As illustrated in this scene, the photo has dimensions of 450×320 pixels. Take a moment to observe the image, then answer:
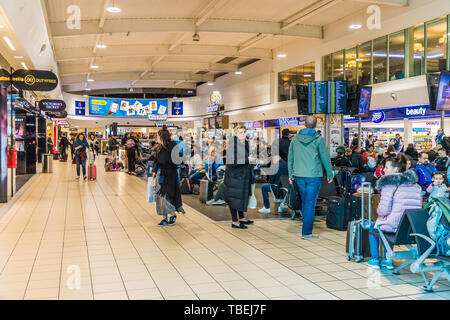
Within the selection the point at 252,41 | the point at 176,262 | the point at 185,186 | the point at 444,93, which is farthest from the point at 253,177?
the point at 252,41

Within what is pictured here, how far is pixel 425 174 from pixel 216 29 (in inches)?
433

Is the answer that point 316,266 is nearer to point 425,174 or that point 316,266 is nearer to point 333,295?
point 333,295

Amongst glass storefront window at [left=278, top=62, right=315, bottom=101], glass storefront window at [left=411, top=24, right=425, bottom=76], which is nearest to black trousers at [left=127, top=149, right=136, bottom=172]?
glass storefront window at [left=278, top=62, right=315, bottom=101]

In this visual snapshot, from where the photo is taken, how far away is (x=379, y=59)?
15984 mm

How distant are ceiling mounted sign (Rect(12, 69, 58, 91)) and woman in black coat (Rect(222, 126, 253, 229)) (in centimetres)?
552

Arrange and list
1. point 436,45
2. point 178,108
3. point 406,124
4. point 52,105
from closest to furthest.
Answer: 1. point 436,45
2. point 406,124
3. point 52,105
4. point 178,108

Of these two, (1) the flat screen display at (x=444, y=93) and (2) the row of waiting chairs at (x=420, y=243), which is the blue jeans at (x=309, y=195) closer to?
(2) the row of waiting chairs at (x=420, y=243)

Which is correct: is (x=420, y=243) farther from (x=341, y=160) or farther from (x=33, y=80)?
(x=33, y=80)

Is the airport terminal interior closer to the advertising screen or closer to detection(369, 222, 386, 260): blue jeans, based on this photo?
detection(369, 222, 386, 260): blue jeans

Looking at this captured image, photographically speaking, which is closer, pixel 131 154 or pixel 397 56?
pixel 397 56

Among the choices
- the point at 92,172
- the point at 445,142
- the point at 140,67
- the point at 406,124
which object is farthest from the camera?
the point at 140,67

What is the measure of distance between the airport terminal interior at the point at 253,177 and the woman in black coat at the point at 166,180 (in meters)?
0.02

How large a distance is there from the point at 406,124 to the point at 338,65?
405cm

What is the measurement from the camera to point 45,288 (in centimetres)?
396
